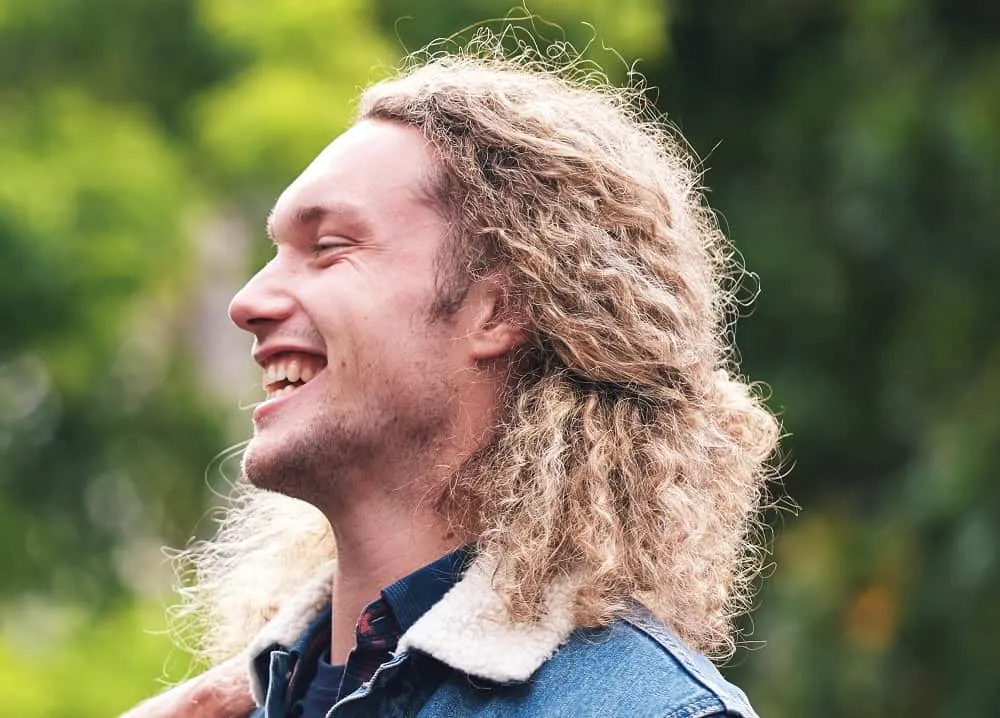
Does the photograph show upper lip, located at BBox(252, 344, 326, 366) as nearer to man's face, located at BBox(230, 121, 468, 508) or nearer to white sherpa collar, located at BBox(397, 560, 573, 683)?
man's face, located at BBox(230, 121, 468, 508)

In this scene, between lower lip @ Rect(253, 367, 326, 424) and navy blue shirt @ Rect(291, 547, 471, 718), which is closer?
navy blue shirt @ Rect(291, 547, 471, 718)

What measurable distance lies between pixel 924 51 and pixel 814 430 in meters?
2.09

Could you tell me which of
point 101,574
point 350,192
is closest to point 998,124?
point 101,574

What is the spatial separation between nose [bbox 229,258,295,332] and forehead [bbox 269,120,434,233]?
12 centimetres

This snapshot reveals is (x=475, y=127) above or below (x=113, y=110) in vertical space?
below

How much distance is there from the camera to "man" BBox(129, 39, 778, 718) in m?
2.52

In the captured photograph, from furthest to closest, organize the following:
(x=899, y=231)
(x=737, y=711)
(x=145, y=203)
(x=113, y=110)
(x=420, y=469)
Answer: (x=899, y=231) < (x=113, y=110) < (x=145, y=203) < (x=420, y=469) < (x=737, y=711)

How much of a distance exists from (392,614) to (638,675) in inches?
15.0

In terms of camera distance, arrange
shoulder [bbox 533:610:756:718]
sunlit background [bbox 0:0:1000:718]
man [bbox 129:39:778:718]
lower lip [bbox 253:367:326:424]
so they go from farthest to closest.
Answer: sunlit background [bbox 0:0:1000:718], lower lip [bbox 253:367:326:424], man [bbox 129:39:778:718], shoulder [bbox 533:610:756:718]

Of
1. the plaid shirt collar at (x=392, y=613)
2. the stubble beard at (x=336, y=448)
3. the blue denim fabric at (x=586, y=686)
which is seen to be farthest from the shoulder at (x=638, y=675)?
the stubble beard at (x=336, y=448)

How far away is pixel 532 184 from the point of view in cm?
280

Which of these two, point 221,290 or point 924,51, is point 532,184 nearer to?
point 924,51

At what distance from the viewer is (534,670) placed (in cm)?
239

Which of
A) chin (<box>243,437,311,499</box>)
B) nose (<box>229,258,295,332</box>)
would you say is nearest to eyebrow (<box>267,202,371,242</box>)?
nose (<box>229,258,295,332</box>)
